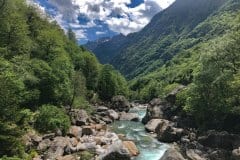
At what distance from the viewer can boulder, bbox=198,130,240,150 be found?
57.2m

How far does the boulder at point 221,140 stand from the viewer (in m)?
57.2

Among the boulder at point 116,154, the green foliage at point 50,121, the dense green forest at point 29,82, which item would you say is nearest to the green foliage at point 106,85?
the dense green forest at point 29,82

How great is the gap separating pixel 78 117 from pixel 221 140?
32143 millimetres

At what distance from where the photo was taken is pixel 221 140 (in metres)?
59.0

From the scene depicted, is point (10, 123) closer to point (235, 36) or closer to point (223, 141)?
point (223, 141)

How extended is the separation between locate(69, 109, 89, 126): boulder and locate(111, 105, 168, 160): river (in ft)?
23.5

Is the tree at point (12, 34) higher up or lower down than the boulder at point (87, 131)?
higher up

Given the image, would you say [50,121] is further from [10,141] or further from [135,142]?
[10,141]

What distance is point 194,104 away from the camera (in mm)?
71812

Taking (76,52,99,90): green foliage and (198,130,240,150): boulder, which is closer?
(198,130,240,150): boulder

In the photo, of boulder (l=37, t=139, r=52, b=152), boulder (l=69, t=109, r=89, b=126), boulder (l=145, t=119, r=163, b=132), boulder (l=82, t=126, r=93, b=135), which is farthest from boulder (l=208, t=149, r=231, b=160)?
boulder (l=69, t=109, r=89, b=126)

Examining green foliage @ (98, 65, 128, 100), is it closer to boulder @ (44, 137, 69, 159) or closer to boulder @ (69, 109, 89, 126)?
boulder @ (69, 109, 89, 126)

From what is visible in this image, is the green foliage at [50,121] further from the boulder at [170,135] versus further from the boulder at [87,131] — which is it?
the boulder at [170,135]

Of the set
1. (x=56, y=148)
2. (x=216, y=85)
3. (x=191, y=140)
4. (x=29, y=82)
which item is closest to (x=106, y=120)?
(x=29, y=82)
